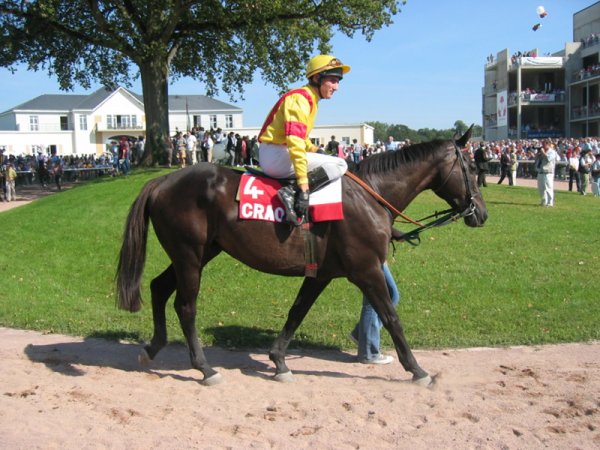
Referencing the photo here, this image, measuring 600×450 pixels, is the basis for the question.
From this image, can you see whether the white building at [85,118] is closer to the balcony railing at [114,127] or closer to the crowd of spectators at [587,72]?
the balcony railing at [114,127]

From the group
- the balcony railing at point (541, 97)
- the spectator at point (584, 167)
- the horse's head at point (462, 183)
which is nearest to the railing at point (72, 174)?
the spectator at point (584, 167)


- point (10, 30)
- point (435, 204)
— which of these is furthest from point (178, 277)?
point (10, 30)

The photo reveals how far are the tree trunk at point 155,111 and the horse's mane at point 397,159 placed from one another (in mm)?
20142

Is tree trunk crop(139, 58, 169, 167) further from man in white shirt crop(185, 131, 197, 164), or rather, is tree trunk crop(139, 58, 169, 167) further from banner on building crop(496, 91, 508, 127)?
banner on building crop(496, 91, 508, 127)

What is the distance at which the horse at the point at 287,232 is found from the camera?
5453mm

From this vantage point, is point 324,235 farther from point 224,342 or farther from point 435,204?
point 435,204

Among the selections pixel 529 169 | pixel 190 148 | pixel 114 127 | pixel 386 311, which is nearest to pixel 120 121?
pixel 114 127

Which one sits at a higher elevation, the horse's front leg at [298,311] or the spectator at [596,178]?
the spectator at [596,178]

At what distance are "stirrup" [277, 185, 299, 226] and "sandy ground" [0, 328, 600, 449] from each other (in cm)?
152

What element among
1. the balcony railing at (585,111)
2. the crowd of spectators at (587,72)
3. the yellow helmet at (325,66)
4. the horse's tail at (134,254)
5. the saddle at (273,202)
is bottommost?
the horse's tail at (134,254)

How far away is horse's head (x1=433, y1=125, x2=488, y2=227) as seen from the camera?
5926 mm

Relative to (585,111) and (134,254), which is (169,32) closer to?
(134,254)

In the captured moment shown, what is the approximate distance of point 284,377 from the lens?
5.62 m

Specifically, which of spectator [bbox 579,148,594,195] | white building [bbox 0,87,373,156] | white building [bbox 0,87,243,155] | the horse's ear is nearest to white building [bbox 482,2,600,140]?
white building [bbox 0,87,373,156]
